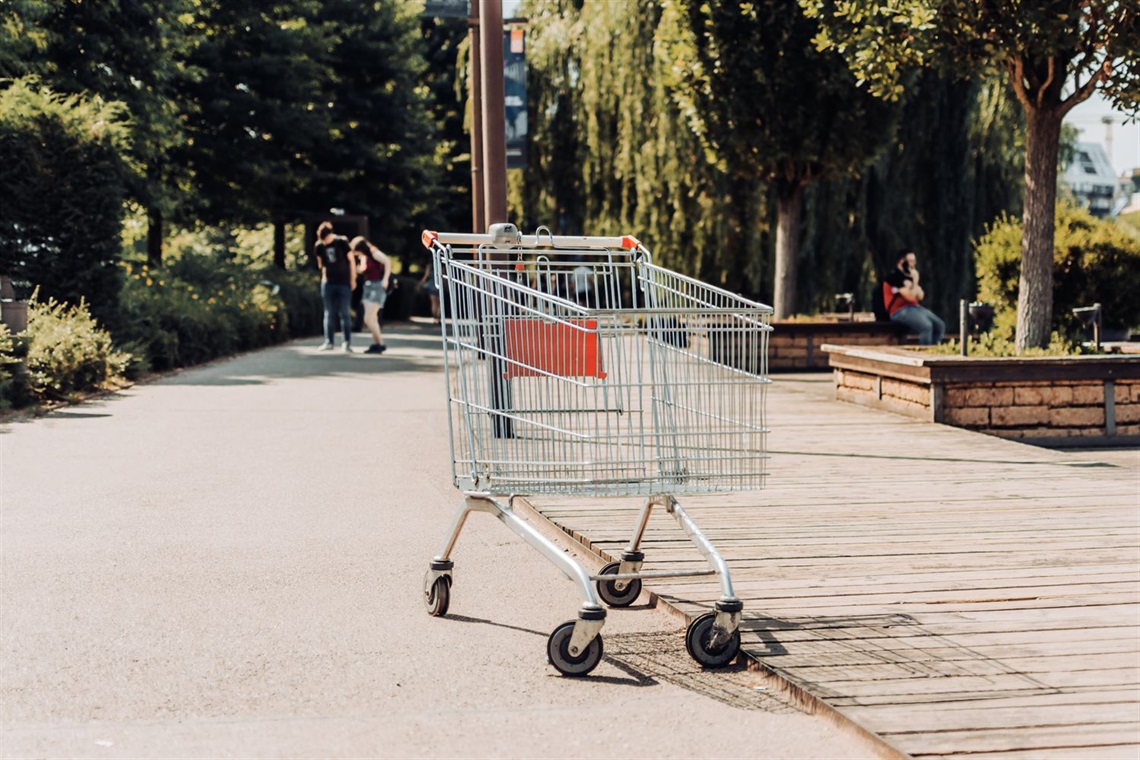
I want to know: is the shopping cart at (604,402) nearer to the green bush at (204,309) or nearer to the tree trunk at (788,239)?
the green bush at (204,309)

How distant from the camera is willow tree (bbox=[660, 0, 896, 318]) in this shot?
17.5m

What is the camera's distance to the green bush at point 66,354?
13312 mm

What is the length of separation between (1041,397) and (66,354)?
9020mm

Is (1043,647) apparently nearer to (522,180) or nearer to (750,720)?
(750,720)

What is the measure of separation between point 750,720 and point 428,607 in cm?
169

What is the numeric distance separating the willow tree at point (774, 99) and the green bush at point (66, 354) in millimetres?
7928

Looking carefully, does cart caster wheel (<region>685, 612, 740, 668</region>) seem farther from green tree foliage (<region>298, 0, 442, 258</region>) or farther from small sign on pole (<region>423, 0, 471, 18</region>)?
green tree foliage (<region>298, 0, 442, 258</region>)

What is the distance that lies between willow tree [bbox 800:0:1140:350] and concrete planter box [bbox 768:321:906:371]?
6141 millimetres

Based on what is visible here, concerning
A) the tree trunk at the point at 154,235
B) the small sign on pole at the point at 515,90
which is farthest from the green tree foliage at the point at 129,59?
the small sign on pole at the point at 515,90

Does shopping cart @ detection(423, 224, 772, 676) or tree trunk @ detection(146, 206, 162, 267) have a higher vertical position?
tree trunk @ detection(146, 206, 162, 267)

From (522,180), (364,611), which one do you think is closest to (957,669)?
(364,611)

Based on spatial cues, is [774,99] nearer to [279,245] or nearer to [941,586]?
[941,586]

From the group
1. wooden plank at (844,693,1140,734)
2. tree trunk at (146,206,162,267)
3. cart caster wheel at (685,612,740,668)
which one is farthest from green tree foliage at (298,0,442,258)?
wooden plank at (844,693,1140,734)

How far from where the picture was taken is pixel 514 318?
16.4 ft
